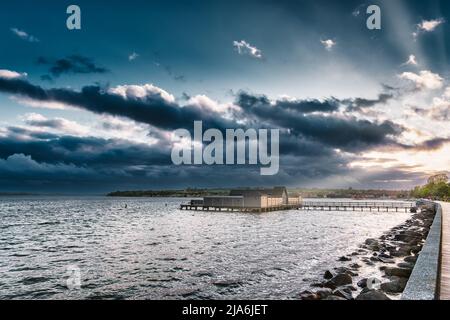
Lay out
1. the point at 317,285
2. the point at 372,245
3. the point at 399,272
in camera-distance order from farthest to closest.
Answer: the point at 372,245 < the point at 399,272 < the point at 317,285

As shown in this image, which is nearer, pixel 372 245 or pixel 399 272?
pixel 399 272

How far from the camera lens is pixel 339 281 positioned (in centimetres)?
1655

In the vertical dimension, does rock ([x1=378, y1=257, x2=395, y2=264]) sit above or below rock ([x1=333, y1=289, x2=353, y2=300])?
below

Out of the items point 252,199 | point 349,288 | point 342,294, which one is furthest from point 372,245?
point 252,199

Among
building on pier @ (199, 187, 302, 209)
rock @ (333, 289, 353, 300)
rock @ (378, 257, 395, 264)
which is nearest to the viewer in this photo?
rock @ (333, 289, 353, 300)

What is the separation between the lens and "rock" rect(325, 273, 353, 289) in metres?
16.2

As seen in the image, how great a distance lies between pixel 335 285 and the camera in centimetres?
1622

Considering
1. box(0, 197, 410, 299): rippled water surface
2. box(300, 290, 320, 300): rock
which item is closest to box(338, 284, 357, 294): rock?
box(300, 290, 320, 300): rock

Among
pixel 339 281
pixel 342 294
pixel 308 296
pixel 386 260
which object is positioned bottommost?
pixel 386 260

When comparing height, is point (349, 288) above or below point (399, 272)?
below

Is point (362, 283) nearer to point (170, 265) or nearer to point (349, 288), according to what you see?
point (349, 288)

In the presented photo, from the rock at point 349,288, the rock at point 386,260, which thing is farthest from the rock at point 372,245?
the rock at point 349,288

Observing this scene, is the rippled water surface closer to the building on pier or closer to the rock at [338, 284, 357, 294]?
the rock at [338, 284, 357, 294]
